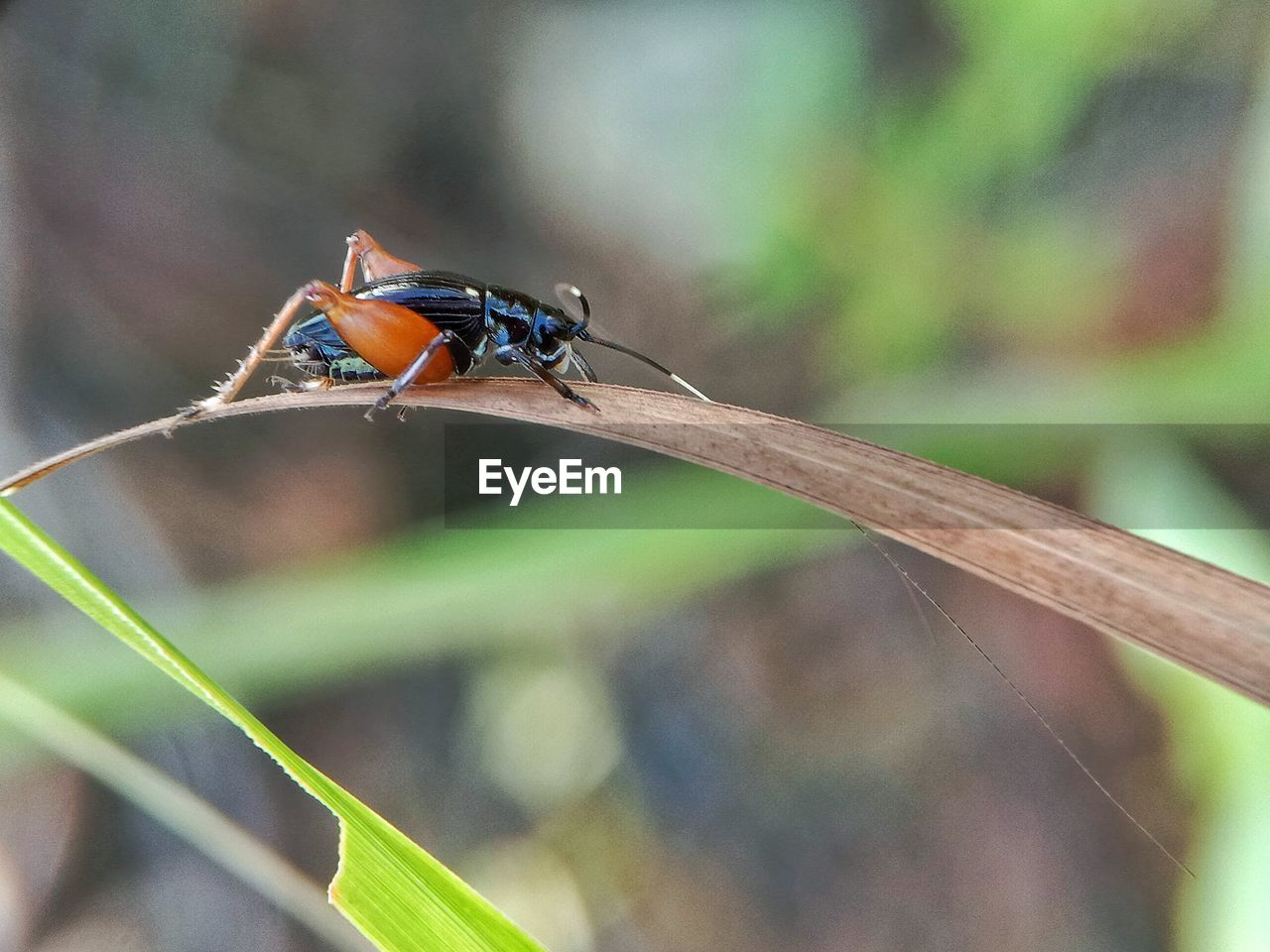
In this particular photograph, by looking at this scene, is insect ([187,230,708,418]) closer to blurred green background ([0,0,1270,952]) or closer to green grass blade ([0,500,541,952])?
blurred green background ([0,0,1270,952])

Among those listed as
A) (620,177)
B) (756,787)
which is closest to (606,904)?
(756,787)

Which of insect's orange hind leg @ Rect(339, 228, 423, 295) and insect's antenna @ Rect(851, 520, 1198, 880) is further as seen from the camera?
insect's orange hind leg @ Rect(339, 228, 423, 295)

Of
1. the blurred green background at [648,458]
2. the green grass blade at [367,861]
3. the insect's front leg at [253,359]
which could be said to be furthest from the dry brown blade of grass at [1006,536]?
the blurred green background at [648,458]

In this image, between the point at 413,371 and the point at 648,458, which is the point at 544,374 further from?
the point at 648,458

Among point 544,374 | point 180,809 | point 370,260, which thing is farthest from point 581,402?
point 180,809

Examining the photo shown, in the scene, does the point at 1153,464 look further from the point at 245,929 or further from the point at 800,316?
the point at 245,929

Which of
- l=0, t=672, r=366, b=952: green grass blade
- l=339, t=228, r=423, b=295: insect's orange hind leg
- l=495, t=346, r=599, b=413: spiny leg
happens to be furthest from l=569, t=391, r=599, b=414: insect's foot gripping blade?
l=0, t=672, r=366, b=952: green grass blade

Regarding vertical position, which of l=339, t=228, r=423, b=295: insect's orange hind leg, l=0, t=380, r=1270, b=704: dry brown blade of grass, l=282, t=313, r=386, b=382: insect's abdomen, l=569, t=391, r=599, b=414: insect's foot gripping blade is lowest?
l=0, t=380, r=1270, b=704: dry brown blade of grass
